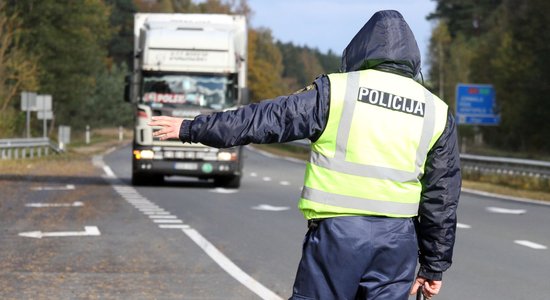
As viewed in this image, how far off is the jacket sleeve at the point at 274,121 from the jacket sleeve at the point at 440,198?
489 mm

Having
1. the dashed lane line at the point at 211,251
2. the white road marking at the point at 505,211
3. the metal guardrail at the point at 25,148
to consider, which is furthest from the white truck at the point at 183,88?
the metal guardrail at the point at 25,148

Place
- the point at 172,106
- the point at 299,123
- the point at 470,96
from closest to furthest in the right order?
the point at 299,123 < the point at 172,106 < the point at 470,96

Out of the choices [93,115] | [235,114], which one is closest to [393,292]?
[235,114]

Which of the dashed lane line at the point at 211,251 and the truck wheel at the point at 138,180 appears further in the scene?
the truck wheel at the point at 138,180

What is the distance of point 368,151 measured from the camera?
462 centimetres

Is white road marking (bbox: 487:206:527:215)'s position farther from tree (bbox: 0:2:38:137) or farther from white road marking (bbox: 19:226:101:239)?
tree (bbox: 0:2:38:137)

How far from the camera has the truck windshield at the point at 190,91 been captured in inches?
953

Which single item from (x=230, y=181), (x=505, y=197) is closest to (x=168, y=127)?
(x=505, y=197)

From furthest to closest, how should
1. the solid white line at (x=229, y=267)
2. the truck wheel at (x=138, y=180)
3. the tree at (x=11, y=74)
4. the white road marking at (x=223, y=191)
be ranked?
the tree at (x=11, y=74), the truck wheel at (x=138, y=180), the white road marking at (x=223, y=191), the solid white line at (x=229, y=267)

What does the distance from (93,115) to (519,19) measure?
44.1 meters

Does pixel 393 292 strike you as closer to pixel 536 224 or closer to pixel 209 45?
pixel 536 224

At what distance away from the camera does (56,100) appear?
7238 centimetres

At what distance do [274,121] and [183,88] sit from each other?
19.9 m

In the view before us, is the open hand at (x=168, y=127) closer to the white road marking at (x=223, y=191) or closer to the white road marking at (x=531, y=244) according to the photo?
the white road marking at (x=531, y=244)
